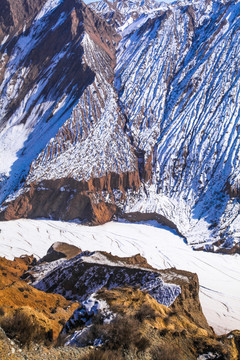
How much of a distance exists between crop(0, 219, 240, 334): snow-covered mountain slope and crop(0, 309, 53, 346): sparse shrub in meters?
29.6

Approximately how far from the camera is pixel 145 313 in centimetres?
1227

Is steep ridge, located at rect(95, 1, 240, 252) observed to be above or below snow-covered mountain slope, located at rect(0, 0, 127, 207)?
below

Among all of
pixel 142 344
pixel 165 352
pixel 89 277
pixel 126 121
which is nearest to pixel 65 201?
pixel 126 121

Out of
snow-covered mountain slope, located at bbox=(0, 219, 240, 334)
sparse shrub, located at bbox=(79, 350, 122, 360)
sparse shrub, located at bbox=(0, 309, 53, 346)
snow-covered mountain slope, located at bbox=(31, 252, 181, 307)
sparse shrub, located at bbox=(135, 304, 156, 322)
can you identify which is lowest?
snow-covered mountain slope, located at bbox=(0, 219, 240, 334)

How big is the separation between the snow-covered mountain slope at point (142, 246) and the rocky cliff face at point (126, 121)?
2.54 metres

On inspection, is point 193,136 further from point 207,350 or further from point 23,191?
point 207,350

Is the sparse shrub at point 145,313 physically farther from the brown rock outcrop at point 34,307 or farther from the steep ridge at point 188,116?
the steep ridge at point 188,116

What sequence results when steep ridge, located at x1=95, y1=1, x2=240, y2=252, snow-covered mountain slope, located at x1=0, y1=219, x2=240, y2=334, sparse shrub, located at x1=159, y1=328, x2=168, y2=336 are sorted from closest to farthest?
1. sparse shrub, located at x1=159, y1=328, x2=168, y2=336
2. snow-covered mountain slope, located at x1=0, y1=219, x2=240, y2=334
3. steep ridge, located at x1=95, y1=1, x2=240, y2=252

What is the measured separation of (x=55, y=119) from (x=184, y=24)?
1648 inches

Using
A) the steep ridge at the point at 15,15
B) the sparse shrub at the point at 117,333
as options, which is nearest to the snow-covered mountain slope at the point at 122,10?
the steep ridge at the point at 15,15

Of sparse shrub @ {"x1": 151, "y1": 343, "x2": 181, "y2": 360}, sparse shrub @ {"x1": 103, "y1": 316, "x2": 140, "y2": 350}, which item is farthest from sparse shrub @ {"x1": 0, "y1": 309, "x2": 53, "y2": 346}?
sparse shrub @ {"x1": 151, "y1": 343, "x2": 181, "y2": 360}

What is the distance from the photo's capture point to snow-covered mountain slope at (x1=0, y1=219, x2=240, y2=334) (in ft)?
135

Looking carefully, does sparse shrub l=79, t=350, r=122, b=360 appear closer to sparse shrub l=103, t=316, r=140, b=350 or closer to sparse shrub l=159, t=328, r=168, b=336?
sparse shrub l=103, t=316, r=140, b=350

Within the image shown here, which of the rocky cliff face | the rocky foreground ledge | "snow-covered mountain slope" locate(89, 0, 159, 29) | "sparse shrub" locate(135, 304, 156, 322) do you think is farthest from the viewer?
"snow-covered mountain slope" locate(89, 0, 159, 29)
